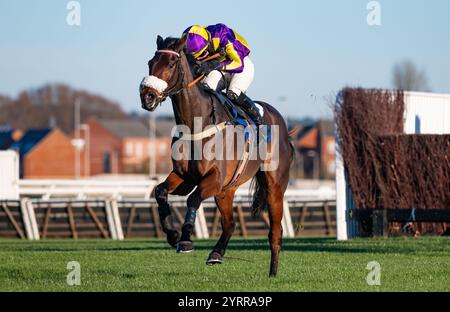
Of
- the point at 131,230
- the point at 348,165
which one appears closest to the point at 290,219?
the point at 131,230

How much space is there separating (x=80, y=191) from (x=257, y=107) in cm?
1733

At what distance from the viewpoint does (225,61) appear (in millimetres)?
11758

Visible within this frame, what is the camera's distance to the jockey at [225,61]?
11.2m

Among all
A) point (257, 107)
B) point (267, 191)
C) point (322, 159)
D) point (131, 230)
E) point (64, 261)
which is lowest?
point (322, 159)

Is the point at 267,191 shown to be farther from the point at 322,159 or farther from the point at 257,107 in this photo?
the point at 322,159

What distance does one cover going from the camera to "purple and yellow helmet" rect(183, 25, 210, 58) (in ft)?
36.2

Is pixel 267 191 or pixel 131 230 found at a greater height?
pixel 267 191

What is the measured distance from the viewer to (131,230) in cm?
2639

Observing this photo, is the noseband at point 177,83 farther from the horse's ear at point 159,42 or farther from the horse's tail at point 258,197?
the horse's tail at point 258,197

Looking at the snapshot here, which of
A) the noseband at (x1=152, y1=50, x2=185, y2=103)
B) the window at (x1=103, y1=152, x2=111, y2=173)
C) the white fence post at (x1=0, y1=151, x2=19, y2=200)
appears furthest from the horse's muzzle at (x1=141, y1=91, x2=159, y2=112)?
the window at (x1=103, y1=152, x2=111, y2=173)

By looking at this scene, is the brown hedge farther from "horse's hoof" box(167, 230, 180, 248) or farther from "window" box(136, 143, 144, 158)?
"window" box(136, 143, 144, 158)

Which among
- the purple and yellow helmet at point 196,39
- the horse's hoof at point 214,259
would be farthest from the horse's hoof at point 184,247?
the purple and yellow helmet at point 196,39

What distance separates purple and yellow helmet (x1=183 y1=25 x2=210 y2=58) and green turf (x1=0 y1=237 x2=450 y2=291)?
96.9 inches

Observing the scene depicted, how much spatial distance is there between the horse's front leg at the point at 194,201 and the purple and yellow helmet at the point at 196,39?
1.40 m
